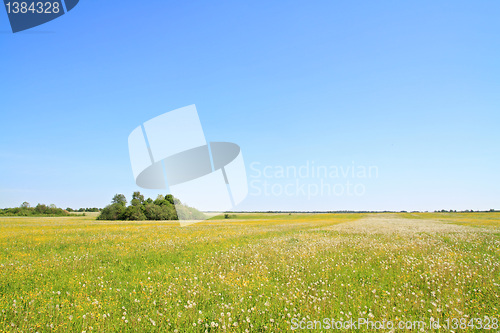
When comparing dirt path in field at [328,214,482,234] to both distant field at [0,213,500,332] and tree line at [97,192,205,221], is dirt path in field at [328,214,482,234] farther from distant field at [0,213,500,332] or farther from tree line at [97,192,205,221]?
tree line at [97,192,205,221]

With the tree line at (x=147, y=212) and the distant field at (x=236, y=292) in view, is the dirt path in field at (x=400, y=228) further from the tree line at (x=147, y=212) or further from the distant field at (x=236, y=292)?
the tree line at (x=147, y=212)

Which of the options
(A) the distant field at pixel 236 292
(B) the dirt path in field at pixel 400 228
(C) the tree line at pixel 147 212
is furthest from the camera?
(C) the tree line at pixel 147 212

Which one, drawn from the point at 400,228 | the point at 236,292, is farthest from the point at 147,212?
the point at 236,292

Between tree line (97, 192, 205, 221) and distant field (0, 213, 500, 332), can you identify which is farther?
tree line (97, 192, 205, 221)

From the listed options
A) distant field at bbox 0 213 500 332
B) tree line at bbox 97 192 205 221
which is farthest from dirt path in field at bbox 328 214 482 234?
tree line at bbox 97 192 205 221

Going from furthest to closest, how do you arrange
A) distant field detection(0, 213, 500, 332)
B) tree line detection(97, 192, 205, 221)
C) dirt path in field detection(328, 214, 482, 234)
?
tree line detection(97, 192, 205, 221) < dirt path in field detection(328, 214, 482, 234) < distant field detection(0, 213, 500, 332)

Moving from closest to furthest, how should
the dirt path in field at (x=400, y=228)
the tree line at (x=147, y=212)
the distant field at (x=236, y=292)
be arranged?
the distant field at (x=236, y=292), the dirt path in field at (x=400, y=228), the tree line at (x=147, y=212)

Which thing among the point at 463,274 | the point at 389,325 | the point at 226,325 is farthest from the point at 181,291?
the point at 463,274

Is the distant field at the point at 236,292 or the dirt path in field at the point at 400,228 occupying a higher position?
the distant field at the point at 236,292

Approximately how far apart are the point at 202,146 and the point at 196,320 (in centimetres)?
1314

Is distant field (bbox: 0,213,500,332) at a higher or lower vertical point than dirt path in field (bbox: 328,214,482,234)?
higher

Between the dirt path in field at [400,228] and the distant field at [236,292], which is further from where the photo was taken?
the dirt path in field at [400,228]

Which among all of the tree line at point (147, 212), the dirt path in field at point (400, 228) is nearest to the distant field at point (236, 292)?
the dirt path in field at point (400, 228)

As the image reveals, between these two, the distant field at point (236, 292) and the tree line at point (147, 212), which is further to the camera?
the tree line at point (147, 212)
